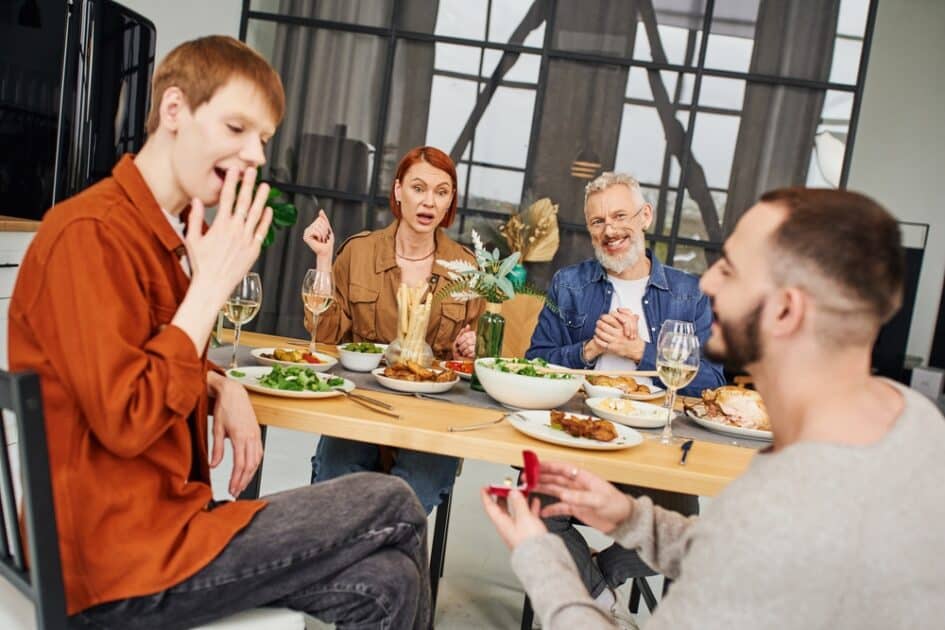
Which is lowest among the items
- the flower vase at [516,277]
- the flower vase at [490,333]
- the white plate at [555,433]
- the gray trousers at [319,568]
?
the gray trousers at [319,568]

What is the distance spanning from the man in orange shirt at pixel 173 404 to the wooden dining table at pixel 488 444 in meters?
0.19

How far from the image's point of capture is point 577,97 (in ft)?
17.3

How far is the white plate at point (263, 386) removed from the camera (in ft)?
5.64

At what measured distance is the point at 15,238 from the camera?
3318 millimetres

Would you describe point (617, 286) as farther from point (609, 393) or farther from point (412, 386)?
point (412, 386)

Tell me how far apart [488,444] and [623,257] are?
4.54ft

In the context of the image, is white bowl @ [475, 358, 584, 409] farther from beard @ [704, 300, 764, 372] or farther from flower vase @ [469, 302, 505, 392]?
beard @ [704, 300, 764, 372]

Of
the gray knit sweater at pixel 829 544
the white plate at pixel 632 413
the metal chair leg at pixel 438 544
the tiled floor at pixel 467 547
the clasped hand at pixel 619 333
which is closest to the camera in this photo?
the gray knit sweater at pixel 829 544

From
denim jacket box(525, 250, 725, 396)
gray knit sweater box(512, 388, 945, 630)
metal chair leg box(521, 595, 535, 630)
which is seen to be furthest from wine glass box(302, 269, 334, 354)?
gray knit sweater box(512, 388, 945, 630)

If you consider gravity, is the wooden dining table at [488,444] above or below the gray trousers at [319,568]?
above

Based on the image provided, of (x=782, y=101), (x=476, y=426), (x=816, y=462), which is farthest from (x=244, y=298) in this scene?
(x=782, y=101)

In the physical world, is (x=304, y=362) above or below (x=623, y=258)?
below

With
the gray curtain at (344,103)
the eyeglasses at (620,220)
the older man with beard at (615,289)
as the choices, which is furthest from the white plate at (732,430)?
the gray curtain at (344,103)

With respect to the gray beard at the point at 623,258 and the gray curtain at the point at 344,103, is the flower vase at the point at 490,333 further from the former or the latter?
the gray curtain at the point at 344,103
